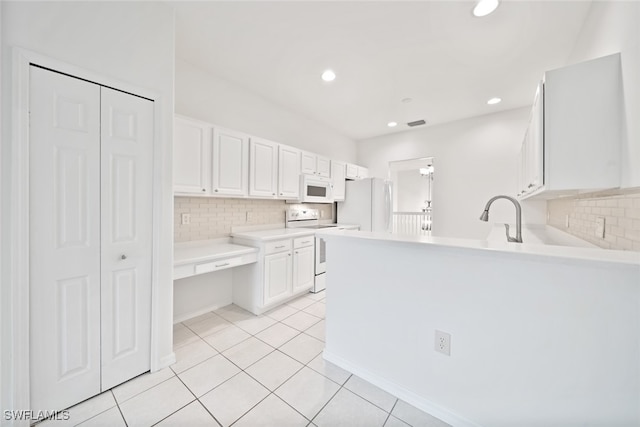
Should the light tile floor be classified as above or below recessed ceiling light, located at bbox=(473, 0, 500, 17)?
below

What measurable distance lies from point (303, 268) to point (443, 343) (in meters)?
2.07

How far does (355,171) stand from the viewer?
4887 millimetres

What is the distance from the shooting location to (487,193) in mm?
3955

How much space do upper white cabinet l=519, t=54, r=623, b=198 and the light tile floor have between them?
1.57m

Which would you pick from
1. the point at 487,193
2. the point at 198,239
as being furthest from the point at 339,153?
the point at 198,239

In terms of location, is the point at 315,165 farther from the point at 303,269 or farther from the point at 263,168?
the point at 303,269

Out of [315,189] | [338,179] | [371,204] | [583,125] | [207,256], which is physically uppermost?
[338,179]

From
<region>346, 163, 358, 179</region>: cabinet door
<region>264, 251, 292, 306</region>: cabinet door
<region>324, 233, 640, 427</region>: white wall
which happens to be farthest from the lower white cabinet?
<region>346, 163, 358, 179</region>: cabinet door

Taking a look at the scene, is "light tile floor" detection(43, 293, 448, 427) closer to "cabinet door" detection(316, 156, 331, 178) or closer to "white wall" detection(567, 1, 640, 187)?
"white wall" detection(567, 1, 640, 187)

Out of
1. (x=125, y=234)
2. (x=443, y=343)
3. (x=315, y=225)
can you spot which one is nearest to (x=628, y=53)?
(x=443, y=343)

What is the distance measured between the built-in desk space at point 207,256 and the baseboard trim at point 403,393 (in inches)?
50.2

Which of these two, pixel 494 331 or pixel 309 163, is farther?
pixel 309 163

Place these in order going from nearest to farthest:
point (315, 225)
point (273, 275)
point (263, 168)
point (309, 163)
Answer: point (273, 275)
point (263, 168)
point (309, 163)
point (315, 225)

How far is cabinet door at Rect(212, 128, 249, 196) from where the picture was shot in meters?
2.54
